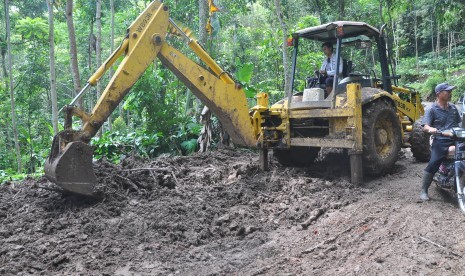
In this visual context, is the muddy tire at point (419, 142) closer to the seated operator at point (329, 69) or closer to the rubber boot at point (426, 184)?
the seated operator at point (329, 69)

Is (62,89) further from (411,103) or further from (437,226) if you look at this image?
(437,226)

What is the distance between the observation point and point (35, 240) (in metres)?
4.59

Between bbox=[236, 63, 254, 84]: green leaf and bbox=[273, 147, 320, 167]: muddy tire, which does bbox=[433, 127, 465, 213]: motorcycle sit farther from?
bbox=[236, 63, 254, 84]: green leaf

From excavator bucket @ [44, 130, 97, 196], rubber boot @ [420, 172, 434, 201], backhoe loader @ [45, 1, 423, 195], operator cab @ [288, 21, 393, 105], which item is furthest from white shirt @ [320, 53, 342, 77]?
excavator bucket @ [44, 130, 97, 196]

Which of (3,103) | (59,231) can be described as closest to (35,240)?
(59,231)

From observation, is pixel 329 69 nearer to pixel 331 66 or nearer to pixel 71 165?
pixel 331 66

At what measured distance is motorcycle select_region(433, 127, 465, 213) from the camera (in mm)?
4887

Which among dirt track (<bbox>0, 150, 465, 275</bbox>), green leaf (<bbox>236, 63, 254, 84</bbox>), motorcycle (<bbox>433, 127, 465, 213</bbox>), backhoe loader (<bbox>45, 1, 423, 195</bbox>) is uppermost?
green leaf (<bbox>236, 63, 254, 84</bbox>)

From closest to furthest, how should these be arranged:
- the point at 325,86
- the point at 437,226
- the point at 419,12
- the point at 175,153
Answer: the point at 437,226 < the point at 325,86 < the point at 175,153 < the point at 419,12

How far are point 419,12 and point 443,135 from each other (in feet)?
97.6

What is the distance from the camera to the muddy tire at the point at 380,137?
6.72 meters

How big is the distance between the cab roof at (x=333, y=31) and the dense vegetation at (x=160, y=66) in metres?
3.61

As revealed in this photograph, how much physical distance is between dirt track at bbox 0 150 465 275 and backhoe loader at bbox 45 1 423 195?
1.74 feet

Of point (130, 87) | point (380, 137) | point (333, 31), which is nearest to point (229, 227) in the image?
point (130, 87)
